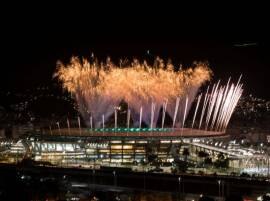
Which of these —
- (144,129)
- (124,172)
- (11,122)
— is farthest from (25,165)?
(11,122)

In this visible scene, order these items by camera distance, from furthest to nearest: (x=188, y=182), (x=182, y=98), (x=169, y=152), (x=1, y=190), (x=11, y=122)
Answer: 1. (x=11, y=122)
2. (x=169, y=152)
3. (x=182, y=98)
4. (x=188, y=182)
5. (x=1, y=190)

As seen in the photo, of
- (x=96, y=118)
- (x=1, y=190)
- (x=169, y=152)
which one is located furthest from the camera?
(x=96, y=118)

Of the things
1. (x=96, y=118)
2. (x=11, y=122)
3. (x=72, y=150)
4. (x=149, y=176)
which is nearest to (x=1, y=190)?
(x=149, y=176)

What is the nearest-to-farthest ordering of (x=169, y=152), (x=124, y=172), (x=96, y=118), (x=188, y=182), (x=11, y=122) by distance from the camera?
(x=188, y=182), (x=124, y=172), (x=169, y=152), (x=96, y=118), (x=11, y=122)

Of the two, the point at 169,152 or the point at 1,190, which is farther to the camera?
the point at 169,152

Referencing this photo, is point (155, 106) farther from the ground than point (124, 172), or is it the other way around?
point (155, 106)

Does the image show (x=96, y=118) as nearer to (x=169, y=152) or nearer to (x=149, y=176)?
(x=169, y=152)

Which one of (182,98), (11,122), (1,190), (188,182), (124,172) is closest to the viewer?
(1,190)

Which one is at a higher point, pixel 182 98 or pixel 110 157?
pixel 182 98

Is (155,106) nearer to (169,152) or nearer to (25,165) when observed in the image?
(169,152)
